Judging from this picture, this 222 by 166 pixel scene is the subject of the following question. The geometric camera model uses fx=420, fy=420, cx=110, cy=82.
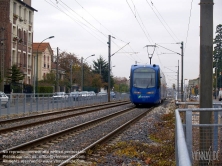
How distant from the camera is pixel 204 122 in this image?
327 inches

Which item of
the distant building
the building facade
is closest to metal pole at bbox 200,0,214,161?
the building facade

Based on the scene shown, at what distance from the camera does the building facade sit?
188 feet

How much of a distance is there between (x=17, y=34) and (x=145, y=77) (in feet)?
100

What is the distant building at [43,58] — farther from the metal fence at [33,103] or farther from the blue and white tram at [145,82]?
the blue and white tram at [145,82]

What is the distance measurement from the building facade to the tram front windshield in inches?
903

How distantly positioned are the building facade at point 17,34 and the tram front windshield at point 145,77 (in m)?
22.9

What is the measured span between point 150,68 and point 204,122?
26.9 metres

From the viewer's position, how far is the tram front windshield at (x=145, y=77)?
35062mm

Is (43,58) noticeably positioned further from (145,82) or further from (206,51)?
(206,51)

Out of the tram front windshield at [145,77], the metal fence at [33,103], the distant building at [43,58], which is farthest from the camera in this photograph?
the distant building at [43,58]

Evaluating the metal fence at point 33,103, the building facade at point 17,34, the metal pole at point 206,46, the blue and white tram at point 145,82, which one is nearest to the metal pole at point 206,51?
the metal pole at point 206,46

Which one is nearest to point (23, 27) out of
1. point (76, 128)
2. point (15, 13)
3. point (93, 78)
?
point (15, 13)

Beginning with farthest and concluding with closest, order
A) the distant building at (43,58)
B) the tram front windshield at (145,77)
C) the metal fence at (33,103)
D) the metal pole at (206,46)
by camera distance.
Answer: the distant building at (43,58)
the tram front windshield at (145,77)
the metal fence at (33,103)
the metal pole at (206,46)

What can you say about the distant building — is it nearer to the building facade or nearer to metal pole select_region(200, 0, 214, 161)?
the building facade
